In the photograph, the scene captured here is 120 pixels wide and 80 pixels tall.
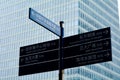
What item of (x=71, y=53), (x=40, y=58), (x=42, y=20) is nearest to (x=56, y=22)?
(x=40, y=58)

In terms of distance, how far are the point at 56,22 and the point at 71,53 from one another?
333 feet

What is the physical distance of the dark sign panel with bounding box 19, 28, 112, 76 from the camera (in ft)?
54.3

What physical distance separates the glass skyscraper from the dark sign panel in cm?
8796

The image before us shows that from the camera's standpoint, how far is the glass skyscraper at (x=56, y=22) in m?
114

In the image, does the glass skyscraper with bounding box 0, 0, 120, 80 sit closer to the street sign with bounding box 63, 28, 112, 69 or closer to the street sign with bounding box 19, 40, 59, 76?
the street sign with bounding box 19, 40, 59, 76

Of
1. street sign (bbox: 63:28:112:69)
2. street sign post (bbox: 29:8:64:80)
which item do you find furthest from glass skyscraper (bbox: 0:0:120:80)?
street sign post (bbox: 29:8:64:80)

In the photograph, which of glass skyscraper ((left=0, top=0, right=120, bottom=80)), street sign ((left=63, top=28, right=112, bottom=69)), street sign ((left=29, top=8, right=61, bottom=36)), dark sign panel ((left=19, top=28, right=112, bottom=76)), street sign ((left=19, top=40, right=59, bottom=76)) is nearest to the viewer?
street sign ((left=29, top=8, right=61, bottom=36))

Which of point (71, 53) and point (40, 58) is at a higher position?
point (71, 53)

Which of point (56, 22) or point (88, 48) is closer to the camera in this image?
point (88, 48)

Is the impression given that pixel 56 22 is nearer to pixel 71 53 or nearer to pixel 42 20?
pixel 71 53

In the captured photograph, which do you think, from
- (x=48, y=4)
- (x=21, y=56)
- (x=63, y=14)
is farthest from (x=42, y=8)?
(x=21, y=56)

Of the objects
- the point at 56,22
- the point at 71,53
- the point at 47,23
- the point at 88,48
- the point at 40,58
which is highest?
the point at 56,22

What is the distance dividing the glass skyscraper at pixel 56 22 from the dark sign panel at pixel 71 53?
87956 millimetres

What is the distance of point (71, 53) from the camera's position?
17312 mm
